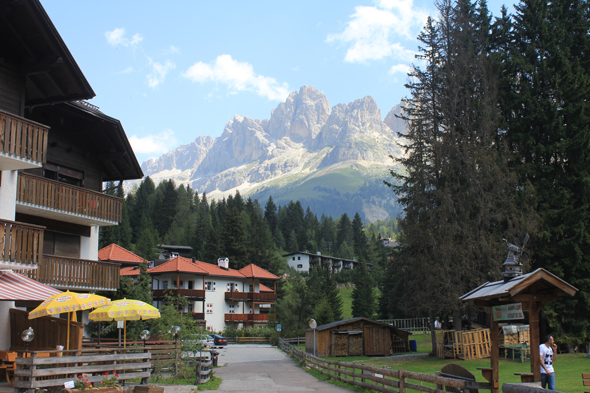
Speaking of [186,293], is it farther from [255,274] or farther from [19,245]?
[19,245]

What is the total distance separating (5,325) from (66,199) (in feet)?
19.1

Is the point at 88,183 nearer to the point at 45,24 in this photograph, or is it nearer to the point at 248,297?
the point at 45,24

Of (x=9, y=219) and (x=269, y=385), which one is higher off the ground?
(x=9, y=219)

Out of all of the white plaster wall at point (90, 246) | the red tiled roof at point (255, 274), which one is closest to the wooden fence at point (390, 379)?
the white plaster wall at point (90, 246)

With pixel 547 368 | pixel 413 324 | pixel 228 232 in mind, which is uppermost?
pixel 228 232

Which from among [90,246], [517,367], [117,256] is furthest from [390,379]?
[117,256]

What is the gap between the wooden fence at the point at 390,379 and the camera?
1163 centimetres

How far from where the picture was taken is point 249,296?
69812mm

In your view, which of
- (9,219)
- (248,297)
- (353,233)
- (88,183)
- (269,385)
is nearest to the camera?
(9,219)

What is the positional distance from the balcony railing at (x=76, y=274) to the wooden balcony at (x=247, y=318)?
45.8 meters

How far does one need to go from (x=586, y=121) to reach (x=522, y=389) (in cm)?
2727

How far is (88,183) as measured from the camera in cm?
2325

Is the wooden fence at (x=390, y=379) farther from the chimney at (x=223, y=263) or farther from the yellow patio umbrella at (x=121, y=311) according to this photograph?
the chimney at (x=223, y=263)

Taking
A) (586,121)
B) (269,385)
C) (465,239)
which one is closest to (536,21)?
(586,121)
